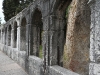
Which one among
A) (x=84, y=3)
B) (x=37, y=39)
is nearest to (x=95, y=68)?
(x=84, y=3)

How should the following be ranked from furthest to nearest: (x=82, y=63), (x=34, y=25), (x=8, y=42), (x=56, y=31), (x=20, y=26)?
(x=8, y=42), (x=20, y=26), (x=34, y=25), (x=82, y=63), (x=56, y=31)

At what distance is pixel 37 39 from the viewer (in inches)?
287

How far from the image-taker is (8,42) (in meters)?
13.4

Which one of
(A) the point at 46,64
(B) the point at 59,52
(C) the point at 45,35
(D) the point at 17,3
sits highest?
(D) the point at 17,3

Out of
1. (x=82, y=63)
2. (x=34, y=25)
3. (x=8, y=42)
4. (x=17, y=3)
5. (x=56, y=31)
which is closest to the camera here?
(x=56, y=31)

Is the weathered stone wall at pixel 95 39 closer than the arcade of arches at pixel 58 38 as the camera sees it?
Yes

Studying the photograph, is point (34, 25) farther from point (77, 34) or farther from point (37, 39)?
point (77, 34)

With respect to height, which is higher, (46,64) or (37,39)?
(37,39)

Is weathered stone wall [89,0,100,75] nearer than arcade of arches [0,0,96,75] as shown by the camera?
Yes

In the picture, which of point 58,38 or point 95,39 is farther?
point 58,38

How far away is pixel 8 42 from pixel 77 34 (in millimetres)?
8803

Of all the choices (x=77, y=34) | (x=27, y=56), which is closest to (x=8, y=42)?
(x=27, y=56)

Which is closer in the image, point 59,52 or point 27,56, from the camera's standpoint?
point 59,52

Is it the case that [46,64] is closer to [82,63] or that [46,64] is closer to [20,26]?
[82,63]
